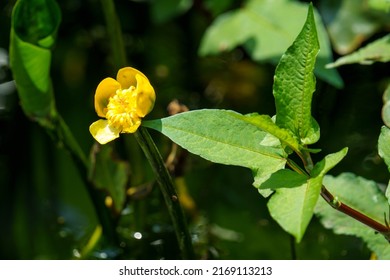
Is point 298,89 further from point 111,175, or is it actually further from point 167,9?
point 167,9

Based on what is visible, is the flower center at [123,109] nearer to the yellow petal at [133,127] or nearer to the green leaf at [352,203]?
Result: the yellow petal at [133,127]

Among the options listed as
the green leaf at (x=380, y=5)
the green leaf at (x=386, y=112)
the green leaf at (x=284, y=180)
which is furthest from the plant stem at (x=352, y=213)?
the green leaf at (x=380, y=5)

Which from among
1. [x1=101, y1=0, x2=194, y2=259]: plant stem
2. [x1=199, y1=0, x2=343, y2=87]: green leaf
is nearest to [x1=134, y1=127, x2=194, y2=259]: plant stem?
[x1=101, y1=0, x2=194, y2=259]: plant stem

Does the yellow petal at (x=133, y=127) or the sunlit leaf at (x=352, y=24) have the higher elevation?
the yellow petal at (x=133, y=127)

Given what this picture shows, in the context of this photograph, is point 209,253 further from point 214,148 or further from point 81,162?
point 214,148

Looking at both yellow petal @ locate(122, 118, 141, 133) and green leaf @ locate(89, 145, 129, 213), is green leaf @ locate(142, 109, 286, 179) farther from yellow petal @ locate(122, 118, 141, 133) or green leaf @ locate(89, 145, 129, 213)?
green leaf @ locate(89, 145, 129, 213)

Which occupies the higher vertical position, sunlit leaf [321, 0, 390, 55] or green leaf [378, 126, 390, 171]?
green leaf [378, 126, 390, 171]
